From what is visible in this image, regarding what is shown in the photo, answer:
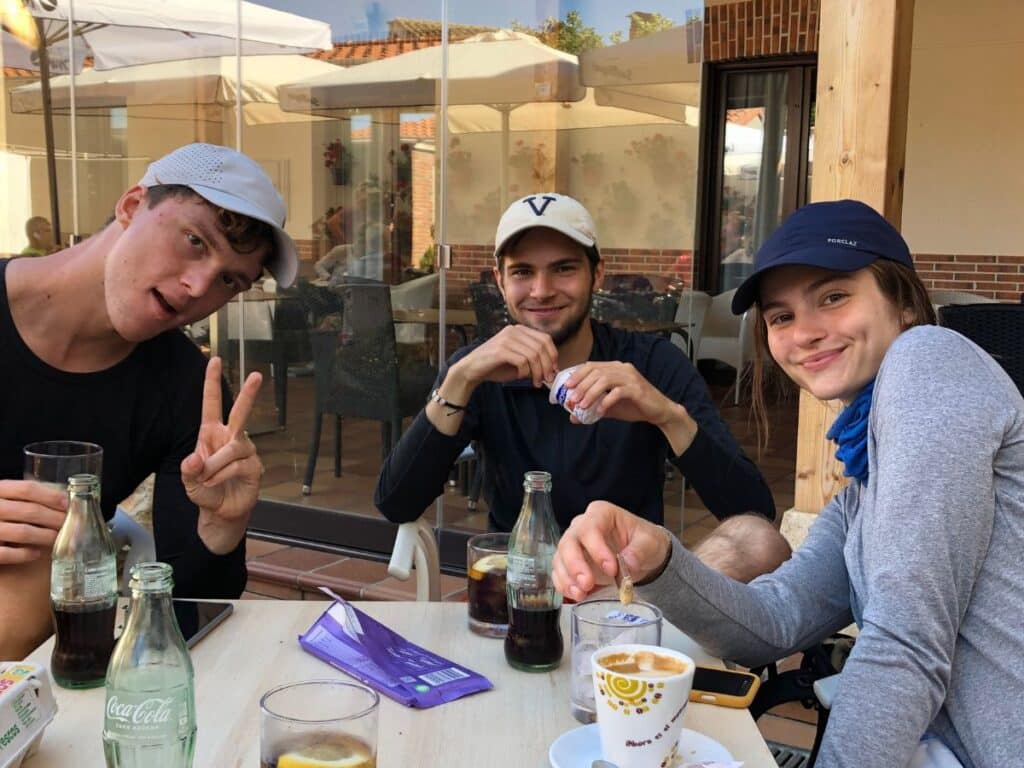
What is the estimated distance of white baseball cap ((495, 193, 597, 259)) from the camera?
2.27 meters

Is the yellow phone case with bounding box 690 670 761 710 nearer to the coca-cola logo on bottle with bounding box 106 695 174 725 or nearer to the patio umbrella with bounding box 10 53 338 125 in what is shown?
the coca-cola logo on bottle with bounding box 106 695 174 725

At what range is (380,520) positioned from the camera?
176 inches

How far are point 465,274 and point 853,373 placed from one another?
2.96m

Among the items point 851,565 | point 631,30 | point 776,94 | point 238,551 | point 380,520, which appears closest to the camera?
point 851,565

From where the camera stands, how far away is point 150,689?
1.03 m

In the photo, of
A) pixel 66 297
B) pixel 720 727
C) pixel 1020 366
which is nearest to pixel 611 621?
pixel 720 727

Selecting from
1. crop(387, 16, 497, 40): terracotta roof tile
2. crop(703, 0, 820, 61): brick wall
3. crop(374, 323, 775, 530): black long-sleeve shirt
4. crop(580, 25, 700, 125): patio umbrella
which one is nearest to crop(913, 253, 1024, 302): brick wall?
crop(703, 0, 820, 61): brick wall

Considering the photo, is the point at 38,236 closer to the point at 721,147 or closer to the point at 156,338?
the point at 156,338

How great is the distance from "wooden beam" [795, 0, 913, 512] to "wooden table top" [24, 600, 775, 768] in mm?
1814

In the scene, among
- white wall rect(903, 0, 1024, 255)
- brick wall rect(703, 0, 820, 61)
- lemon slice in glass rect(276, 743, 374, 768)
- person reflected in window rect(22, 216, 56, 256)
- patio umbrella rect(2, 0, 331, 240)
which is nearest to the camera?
lemon slice in glass rect(276, 743, 374, 768)

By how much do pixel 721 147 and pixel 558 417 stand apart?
5.95 meters

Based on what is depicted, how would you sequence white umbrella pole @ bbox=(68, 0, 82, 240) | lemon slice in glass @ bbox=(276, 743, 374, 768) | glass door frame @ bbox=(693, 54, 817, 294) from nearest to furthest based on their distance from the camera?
lemon slice in glass @ bbox=(276, 743, 374, 768)
white umbrella pole @ bbox=(68, 0, 82, 240)
glass door frame @ bbox=(693, 54, 817, 294)

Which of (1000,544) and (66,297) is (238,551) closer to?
(66,297)

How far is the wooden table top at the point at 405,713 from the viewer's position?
44.5 inches
